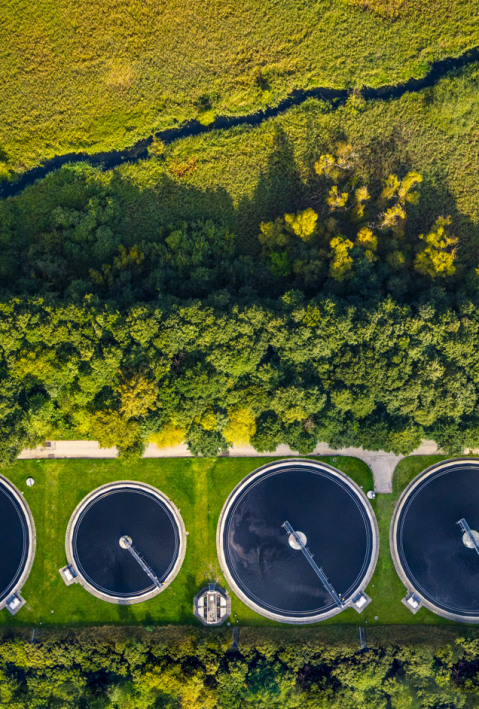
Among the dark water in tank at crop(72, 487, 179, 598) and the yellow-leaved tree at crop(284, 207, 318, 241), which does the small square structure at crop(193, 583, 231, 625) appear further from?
the yellow-leaved tree at crop(284, 207, 318, 241)

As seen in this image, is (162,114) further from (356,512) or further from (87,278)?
(356,512)

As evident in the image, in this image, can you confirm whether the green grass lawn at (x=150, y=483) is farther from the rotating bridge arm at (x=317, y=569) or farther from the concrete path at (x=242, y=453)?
the rotating bridge arm at (x=317, y=569)

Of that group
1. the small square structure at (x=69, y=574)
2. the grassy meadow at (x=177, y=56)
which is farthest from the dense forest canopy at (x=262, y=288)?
the small square structure at (x=69, y=574)

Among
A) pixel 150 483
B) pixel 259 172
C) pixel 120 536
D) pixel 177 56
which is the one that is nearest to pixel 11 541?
pixel 120 536

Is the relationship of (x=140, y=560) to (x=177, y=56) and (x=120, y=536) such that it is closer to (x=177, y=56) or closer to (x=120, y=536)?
(x=120, y=536)

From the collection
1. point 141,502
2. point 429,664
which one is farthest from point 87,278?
point 429,664

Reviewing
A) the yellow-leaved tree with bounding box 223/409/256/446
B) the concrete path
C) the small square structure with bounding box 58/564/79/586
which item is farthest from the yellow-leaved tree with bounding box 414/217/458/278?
the small square structure with bounding box 58/564/79/586
